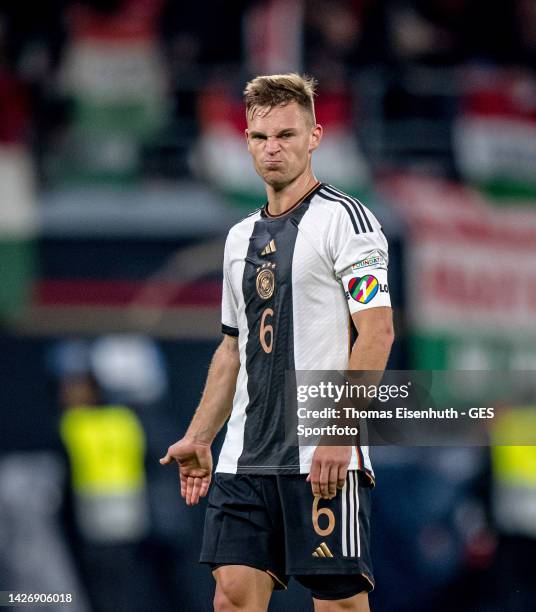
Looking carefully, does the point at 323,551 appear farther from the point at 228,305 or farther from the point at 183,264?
the point at 183,264

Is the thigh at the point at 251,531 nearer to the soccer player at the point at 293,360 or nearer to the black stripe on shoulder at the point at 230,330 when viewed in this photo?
the soccer player at the point at 293,360

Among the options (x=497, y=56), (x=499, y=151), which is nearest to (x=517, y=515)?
(x=499, y=151)

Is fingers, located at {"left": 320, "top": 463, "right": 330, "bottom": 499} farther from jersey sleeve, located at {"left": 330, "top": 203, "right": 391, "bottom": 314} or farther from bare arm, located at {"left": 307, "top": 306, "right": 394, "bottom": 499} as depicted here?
jersey sleeve, located at {"left": 330, "top": 203, "right": 391, "bottom": 314}

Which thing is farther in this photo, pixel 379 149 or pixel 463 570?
pixel 379 149

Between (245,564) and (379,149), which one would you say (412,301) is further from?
(245,564)

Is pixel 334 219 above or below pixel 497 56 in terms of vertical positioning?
below

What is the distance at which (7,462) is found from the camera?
34.5 ft

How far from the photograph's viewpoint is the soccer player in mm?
4406

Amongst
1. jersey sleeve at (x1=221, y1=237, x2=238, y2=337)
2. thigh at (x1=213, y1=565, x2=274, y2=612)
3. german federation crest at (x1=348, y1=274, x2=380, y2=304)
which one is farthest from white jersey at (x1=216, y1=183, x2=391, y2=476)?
thigh at (x1=213, y1=565, x2=274, y2=612)

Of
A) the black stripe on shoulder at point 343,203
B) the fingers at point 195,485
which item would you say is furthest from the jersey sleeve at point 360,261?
the fingers at point 195,485

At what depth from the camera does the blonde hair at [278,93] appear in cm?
455

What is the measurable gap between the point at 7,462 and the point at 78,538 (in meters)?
0.77

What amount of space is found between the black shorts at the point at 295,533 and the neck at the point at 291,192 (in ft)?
2.90

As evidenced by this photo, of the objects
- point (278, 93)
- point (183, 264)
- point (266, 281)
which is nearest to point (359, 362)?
point (266, 281)
